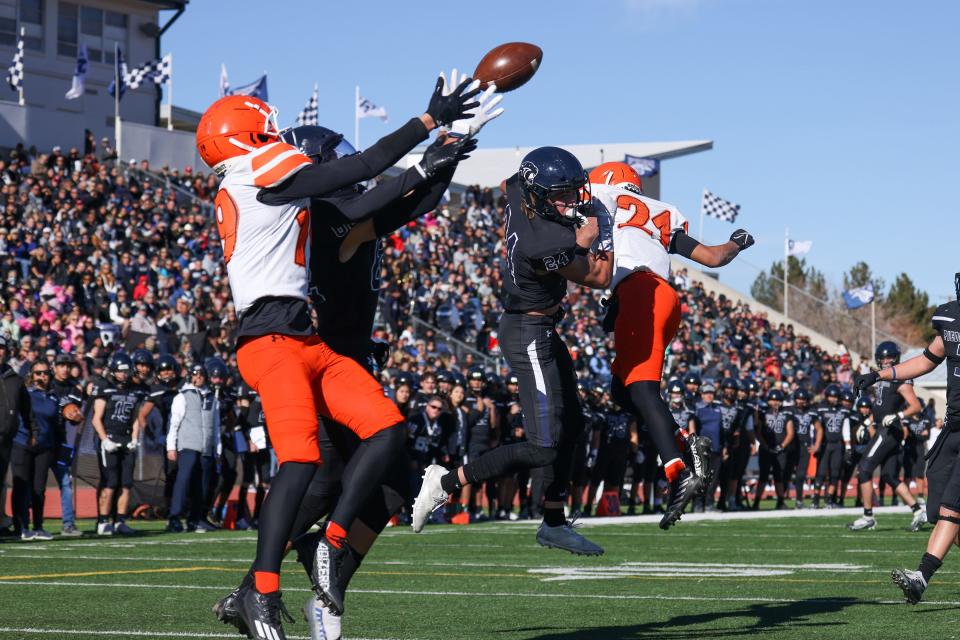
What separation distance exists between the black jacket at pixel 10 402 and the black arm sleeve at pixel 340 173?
8.15m

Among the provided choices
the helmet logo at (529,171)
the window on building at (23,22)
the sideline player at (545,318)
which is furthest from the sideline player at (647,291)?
the window on building at (23,22)

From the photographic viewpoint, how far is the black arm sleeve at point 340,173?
5250 mm

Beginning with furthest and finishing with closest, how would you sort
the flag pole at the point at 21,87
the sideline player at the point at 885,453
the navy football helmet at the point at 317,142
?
1. the flag pole at the point at 21,87
2. the sideline player at the point at 885,453
3. the navy football helmet at the point at 317,142

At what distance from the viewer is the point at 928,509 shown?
313 inches

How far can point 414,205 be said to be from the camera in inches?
227

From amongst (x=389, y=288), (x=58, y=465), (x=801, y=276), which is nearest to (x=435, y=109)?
(x=58, y=465)

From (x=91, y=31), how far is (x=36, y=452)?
25.3 metres

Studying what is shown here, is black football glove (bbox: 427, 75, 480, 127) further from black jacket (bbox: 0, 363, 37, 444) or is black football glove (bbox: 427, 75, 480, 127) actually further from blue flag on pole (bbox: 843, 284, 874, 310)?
blue flag on pole (bbox: 843, 284, 874, 310)

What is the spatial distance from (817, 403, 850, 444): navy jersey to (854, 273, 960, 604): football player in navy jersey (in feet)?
43.3

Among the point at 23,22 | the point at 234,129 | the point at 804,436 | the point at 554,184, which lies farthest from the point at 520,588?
the point at 23,22

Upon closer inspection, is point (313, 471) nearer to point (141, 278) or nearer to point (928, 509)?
point (928, 509)

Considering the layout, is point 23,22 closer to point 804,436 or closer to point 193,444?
point 804,436

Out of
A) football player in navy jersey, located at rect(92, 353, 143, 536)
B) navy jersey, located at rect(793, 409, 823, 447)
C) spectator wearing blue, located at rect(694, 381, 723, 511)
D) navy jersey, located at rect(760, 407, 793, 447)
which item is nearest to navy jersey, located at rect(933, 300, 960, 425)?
football player in navy jersey, located at rect(92, 353, 143, 536)

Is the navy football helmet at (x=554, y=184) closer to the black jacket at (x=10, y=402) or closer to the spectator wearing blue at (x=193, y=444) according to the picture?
the black jacket at (x=10, y=402)
